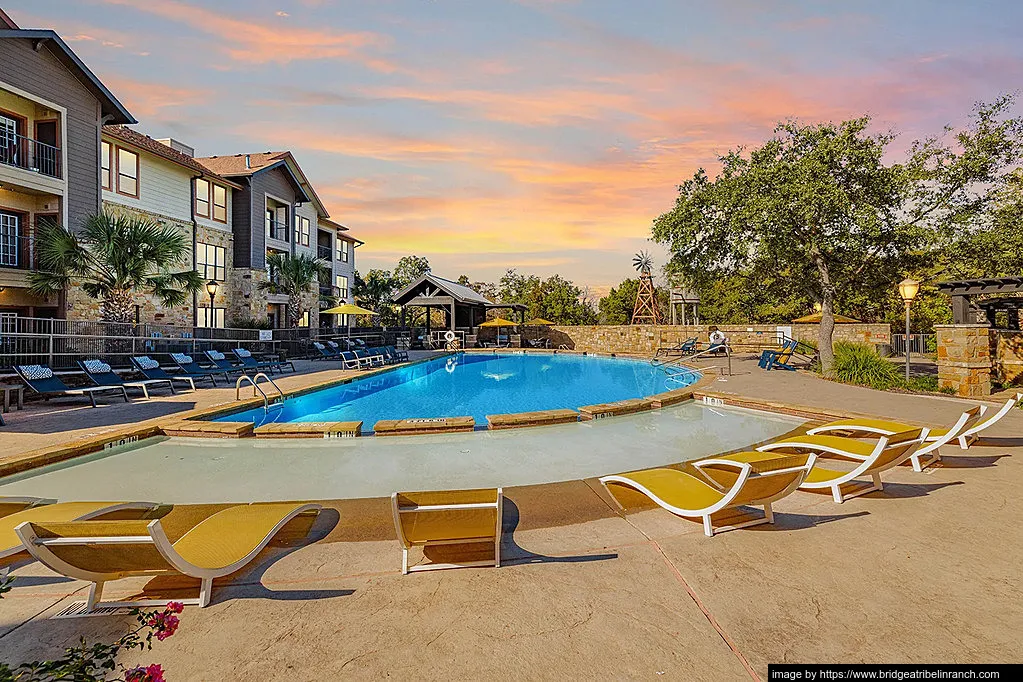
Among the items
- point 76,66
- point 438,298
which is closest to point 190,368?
point 76,66

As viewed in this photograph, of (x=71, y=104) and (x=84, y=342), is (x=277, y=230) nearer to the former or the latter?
(x=71, y=104)

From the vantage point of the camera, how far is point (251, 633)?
2.55 meters

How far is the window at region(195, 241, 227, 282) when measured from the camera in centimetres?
2316

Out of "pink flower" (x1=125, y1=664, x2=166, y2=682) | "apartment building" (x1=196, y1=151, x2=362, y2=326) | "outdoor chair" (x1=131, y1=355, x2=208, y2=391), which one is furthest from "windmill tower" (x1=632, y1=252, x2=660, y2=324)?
"pink flower" (x1=125, y1=664, x2=166, y2=682)

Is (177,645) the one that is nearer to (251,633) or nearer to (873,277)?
(251,633)

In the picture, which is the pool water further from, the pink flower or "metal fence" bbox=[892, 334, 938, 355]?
"metal fence" bbox=[892, 334, 938, 355]

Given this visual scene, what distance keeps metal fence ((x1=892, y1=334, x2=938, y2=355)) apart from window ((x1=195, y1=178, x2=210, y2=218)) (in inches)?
1244

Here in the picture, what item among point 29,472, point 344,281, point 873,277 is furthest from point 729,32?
point 344,281

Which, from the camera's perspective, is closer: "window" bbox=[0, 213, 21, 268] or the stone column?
the stone column

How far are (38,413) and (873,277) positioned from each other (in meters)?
20.6

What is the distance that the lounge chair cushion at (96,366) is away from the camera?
10610 mm

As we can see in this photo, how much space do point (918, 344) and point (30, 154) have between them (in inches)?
1351

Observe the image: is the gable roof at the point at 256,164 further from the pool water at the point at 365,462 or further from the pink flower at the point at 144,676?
the pink flower at the point at 144,676

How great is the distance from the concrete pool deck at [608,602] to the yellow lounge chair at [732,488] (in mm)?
204
